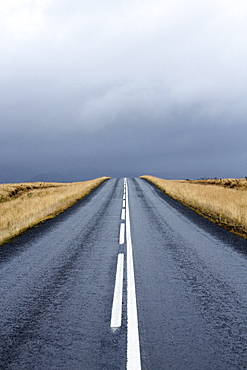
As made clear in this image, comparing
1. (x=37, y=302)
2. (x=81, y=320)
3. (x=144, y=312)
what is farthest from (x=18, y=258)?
(x=144, y=312)

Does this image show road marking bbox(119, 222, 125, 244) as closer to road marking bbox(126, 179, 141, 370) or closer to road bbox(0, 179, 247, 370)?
road bbox(0, 179, 247, 370)

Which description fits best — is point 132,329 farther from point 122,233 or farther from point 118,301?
point 122,233

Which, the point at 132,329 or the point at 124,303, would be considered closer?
the point at 132,329

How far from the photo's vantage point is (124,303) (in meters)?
3.91

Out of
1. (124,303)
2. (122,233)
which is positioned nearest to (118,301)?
(124,303)

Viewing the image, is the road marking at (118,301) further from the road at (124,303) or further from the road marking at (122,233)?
the road marking at (122,233)

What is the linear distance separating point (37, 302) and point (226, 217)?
9433 mm

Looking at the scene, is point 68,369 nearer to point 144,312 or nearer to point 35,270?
point 144,312

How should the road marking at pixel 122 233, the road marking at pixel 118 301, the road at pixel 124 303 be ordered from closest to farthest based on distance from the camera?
1. the road at pixel 124 303
2. the road marking at pixel 118 301
3. the road marking at pixel 122 233

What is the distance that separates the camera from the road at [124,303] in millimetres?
2777

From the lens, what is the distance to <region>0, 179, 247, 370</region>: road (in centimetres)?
278

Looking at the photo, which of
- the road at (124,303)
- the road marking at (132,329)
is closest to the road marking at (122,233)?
the road at (124,303)

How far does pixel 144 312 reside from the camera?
3654 mm

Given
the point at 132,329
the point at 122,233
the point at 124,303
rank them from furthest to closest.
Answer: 1. the point at 122,233
2. the point at 124,303
3. the point at 132,329
